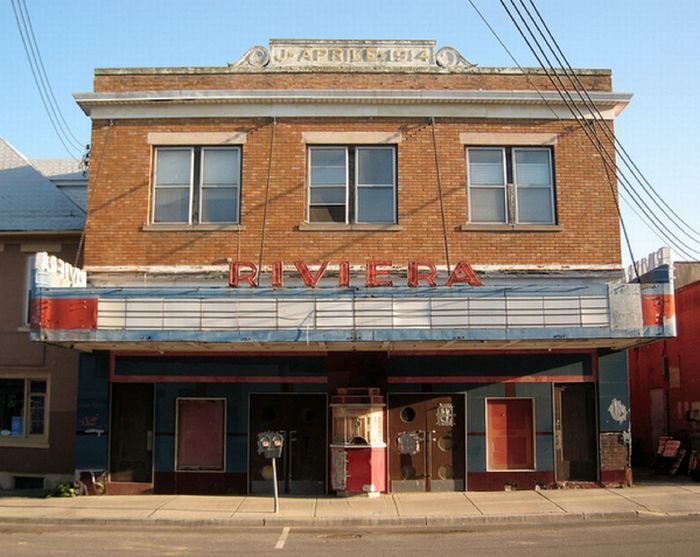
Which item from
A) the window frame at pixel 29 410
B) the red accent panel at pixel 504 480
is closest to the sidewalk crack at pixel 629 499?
the red accent panel at pixel 504 480

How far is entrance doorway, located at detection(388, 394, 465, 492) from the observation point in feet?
58.3

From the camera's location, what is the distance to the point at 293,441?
58.9 ft

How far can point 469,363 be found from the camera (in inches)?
707

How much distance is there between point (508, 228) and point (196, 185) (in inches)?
272

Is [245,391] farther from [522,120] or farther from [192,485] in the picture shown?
[522,120]

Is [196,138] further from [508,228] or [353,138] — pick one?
[508,228]

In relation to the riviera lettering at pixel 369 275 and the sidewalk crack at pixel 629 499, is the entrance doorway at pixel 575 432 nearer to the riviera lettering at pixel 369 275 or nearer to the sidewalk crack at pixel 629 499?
the sidewalk crack at pixel 629 499

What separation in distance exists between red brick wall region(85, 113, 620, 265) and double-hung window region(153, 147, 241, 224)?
0.30 m

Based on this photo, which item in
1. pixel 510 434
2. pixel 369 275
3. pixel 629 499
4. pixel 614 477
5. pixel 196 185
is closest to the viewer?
pixel 369 275

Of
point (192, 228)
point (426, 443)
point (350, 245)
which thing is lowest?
point (426, 443)

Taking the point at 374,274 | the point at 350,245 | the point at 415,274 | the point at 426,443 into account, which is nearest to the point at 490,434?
the point at 426,443

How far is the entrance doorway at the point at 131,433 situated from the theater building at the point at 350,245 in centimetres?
4

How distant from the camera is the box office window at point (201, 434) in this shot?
17984mm

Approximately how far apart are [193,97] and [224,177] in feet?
6.11
